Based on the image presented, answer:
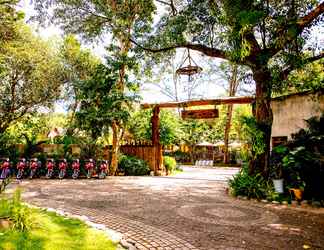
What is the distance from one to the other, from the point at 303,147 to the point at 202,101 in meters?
7.44

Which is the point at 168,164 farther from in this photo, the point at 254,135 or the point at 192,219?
the point at 192,219

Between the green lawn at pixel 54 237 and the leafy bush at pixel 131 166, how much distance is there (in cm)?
1187

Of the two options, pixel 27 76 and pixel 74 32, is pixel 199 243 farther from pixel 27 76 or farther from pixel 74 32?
pixel 27 76

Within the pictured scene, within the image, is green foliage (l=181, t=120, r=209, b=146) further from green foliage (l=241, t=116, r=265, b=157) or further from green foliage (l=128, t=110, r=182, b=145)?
green foliage (l=241, t=116, r=265, b=157)

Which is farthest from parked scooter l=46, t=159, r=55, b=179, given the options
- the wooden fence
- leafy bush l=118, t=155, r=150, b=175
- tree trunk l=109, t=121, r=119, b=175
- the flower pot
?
the flower pot

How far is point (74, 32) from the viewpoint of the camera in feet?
51.1

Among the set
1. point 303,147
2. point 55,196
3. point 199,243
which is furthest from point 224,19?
point 55,196

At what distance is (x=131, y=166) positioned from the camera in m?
17.5

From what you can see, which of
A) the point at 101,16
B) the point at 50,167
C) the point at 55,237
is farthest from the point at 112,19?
the point at 55,237

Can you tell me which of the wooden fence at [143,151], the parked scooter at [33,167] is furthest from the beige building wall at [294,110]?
the parked scooter at [33,167]

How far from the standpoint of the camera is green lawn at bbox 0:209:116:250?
423cm

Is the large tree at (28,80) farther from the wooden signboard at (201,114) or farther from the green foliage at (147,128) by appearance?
the wooden signboard at (201,114)

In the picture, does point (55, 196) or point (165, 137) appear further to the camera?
point (165, 137)

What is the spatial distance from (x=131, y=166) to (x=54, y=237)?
12.9 m
